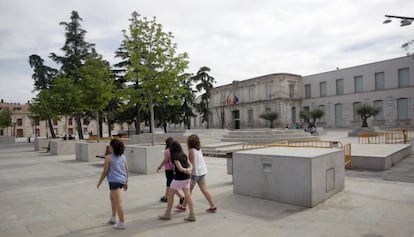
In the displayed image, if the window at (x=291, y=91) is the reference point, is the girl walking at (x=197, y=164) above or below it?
below

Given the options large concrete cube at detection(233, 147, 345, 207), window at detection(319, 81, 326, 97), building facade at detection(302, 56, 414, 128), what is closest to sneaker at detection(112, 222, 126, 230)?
large concrete cube at detection(233, 147, 345, 207)

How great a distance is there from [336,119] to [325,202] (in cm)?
4794

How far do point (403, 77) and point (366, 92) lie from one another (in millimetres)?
5282

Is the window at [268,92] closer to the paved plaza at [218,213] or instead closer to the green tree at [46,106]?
the green tree at [46,106]

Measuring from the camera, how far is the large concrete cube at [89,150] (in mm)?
14766

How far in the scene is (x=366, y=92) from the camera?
4597 cm

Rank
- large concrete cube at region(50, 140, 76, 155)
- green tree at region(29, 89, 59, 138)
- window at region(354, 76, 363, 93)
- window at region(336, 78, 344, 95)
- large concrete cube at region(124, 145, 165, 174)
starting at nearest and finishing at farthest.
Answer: large concrete cube at region(124, 145, 165, 174) → large concrete cube at region(50, 140, 76, 155) → green tree at region(29, 89, 59, 138) → window at region(354, 76, 363, 93) → window at region(336, 78, 344, 95)

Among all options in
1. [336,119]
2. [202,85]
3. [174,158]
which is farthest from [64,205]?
[336,119]

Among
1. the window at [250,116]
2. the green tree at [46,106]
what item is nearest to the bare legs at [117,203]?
the green tree at [46,106]

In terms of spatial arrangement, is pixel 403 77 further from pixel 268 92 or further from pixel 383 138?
pixel 383 138

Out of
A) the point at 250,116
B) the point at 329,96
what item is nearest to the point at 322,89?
the point at 329,96

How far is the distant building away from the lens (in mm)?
42250

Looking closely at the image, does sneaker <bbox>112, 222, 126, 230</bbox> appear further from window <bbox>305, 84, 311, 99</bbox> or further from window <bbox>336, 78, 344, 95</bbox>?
window <bbox>305, 84, 311, 99</bbox>

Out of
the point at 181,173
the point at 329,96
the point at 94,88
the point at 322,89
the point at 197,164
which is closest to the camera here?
the point at 181,173
